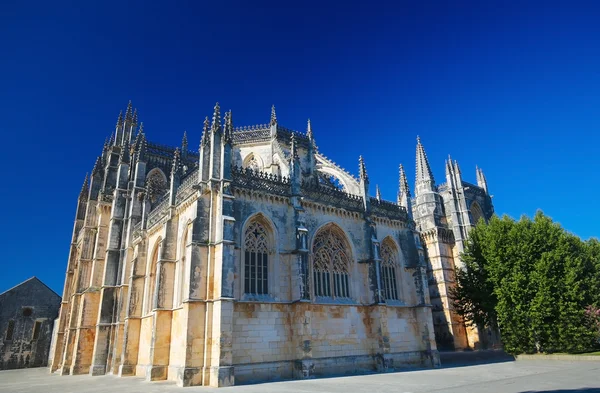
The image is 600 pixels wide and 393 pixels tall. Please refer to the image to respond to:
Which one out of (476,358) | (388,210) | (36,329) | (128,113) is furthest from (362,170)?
(36,329)

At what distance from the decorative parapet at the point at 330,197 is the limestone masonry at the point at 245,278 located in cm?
9

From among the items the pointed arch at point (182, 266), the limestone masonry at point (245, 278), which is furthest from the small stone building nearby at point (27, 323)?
the pointed arch at point (182, 266)

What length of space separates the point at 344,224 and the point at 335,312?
539 cm

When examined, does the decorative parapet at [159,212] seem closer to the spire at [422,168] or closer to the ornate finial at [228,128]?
the ornate finial at [228,128]

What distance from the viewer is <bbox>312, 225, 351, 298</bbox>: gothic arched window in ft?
72.0

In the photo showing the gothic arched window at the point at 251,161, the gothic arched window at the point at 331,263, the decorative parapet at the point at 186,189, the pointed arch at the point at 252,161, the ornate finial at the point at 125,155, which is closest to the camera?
the decorative parapet at the point at 186,189

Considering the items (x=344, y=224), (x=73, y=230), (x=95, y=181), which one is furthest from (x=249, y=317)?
(x=73, y=230)

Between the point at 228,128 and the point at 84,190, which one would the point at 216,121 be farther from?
the point at 84,190

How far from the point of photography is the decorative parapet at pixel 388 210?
26.1 m

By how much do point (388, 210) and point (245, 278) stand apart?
1223 cm

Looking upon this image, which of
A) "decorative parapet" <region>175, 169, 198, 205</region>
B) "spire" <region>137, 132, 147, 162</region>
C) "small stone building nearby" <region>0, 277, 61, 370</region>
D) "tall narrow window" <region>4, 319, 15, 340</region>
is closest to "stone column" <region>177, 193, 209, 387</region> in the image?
"decorative parapet" <region>175, 169, 198, 205</region>

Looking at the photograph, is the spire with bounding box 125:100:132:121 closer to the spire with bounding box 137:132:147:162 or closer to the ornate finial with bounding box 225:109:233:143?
the spire with bounding box 137:132:147:162

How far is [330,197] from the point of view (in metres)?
23.5

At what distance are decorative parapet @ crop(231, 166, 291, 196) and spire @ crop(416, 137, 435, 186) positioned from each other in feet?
76.7
